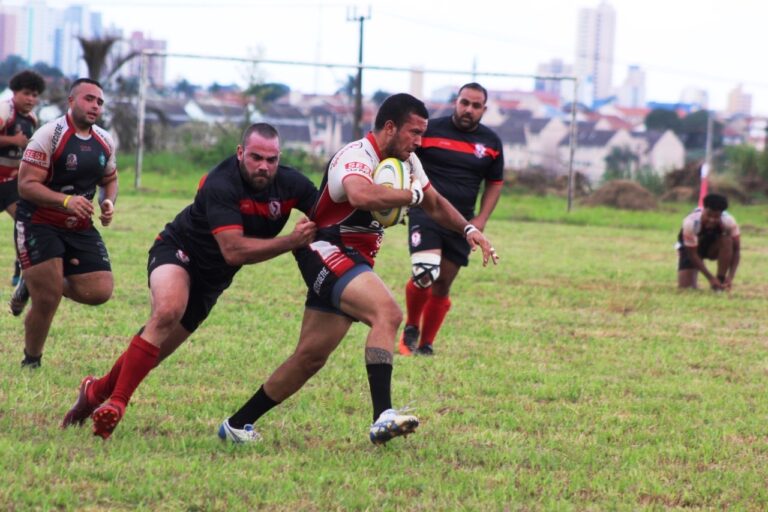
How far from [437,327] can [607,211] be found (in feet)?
67.0

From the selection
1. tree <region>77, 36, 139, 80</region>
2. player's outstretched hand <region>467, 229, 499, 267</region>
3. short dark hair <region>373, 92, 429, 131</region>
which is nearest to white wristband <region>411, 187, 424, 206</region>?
short dark hair <region>373, 92, 429, 131</region>

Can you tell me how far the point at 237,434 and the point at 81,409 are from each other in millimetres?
884

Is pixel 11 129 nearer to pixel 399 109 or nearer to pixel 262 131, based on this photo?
pixel 262 131

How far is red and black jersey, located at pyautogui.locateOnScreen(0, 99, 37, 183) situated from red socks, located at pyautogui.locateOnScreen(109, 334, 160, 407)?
4975mm

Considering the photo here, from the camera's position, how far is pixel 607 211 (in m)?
29.5

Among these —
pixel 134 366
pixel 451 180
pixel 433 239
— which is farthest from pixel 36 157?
pixel 451 180

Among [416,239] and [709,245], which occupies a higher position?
[416,239]

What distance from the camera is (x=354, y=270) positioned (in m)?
6.20

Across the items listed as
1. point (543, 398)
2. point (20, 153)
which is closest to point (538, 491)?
point (543, 398)

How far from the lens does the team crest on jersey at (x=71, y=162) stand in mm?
7695

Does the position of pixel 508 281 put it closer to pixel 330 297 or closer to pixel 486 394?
pixel 486 394

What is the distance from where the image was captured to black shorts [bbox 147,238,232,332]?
6.46 metres

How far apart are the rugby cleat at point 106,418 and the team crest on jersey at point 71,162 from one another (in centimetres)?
218

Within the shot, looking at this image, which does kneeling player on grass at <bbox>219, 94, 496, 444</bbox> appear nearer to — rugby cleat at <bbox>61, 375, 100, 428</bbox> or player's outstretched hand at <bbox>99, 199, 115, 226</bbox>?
rugby cleat at <bbox>61, 375, 100, 428</bbox>
